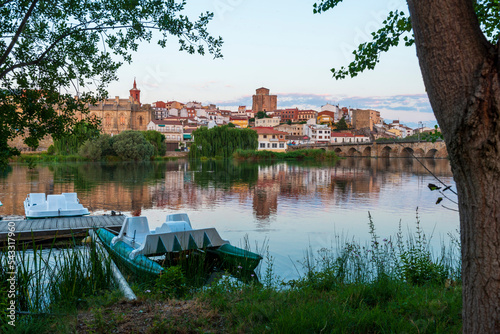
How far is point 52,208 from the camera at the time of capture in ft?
40.0

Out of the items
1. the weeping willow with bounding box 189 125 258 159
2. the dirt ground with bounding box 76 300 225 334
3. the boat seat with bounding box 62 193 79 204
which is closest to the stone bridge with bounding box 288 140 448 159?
the weeping willow with bounding box 189 125 258 159

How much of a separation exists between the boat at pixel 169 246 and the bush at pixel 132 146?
50845mm

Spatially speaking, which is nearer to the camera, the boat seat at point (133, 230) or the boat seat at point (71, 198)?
the boat seat at point (133, 230)

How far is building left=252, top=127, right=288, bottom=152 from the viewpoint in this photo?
8531 centimetres

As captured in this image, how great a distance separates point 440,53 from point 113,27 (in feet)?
15.9

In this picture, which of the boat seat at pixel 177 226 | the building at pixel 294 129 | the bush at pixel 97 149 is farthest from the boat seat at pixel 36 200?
the building at pixel 294 129

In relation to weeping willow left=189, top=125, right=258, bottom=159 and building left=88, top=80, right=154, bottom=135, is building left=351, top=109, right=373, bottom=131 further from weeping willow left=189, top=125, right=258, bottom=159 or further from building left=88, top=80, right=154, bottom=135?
weeping willow left=189, top=125, right=258, bottom=159

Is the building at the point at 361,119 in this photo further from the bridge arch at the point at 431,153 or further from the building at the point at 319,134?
the bridge arch at the point at 431,153

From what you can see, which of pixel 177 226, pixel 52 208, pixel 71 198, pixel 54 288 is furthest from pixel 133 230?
pixel 71 198

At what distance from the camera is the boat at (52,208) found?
11.8 metres

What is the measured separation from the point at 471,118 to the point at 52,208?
40.1 ft

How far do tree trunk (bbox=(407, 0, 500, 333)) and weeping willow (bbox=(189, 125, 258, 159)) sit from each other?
64931mm

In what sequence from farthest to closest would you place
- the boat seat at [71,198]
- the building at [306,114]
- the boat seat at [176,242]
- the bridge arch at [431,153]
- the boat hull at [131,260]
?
the building at [306,114], the bridge arch at [431,153], the boat seat at [71,198], the boat seat at [176,242], the boat hull at [131,260]

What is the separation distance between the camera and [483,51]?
6.92 feet
